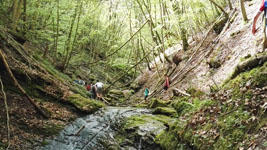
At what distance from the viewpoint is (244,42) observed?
9.94m

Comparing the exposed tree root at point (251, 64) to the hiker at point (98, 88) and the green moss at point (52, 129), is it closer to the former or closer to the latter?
the green moss at point (52, 129)

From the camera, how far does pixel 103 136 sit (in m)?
8.78

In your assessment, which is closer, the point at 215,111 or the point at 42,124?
the point at 215,111

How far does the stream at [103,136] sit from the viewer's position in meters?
7.62

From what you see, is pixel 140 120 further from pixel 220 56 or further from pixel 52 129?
pixel 220 56

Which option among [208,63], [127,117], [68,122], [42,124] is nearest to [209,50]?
[208,63]

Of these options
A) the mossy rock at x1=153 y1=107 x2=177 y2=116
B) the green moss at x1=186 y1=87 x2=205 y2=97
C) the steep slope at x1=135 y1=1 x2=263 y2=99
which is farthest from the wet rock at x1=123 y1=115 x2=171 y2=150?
the steep slope at x1=135 y1=1 x2=263 y2=99

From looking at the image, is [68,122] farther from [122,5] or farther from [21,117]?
[122,5]

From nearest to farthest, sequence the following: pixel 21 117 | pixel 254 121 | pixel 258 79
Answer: pixel 254 121
pixel 258 79
pixel 21 117

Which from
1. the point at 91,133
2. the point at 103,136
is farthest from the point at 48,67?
the point at 103,136

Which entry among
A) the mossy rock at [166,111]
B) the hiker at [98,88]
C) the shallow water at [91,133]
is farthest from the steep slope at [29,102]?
the mossy rock at [166,111]

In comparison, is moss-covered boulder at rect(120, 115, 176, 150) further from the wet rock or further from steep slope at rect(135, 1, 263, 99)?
steep slope at rect(135, 1, 263, 99)

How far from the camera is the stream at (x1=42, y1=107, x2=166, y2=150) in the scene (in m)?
7.62

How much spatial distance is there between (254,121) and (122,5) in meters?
18.5
